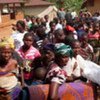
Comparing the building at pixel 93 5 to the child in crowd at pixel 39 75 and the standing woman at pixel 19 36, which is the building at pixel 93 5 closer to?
the standing woman at pixel 19 36

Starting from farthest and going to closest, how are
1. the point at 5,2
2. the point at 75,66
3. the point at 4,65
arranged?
the point at 5,2, the point at 75,66, the point at 4,65

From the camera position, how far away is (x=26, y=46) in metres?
7.41

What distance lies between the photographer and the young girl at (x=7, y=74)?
5.34 meters

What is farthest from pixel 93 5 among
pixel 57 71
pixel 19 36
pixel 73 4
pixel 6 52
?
pixel 57 71

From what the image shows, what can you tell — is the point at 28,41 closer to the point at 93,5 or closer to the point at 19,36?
the point at 19,36

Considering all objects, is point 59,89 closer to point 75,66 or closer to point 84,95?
point 84,95

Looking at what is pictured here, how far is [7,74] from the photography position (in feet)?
18.1

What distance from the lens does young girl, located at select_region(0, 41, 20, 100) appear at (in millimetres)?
5339

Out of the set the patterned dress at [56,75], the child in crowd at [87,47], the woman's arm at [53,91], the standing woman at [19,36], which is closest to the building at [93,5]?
the standing woman at [19,36]

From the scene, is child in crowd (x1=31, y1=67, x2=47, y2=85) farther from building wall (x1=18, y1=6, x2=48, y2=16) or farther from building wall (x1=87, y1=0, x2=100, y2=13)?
building wall (x1=18, y1=6, x2=48, y2=16)

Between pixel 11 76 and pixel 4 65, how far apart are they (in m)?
0.27

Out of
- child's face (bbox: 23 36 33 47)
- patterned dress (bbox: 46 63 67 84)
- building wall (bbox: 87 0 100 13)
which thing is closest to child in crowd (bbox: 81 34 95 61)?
child's face (bbox: 23 36 33 47)

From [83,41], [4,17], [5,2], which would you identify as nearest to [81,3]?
[5,2]

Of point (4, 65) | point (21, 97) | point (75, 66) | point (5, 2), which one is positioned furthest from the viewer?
point (5, 2)
